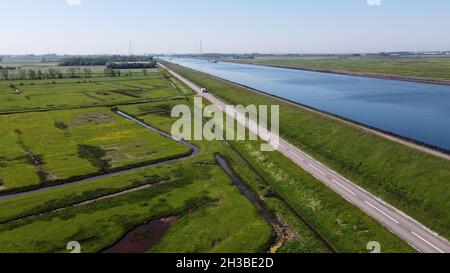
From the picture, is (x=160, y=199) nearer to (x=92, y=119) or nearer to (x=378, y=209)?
(x=378, y=209)

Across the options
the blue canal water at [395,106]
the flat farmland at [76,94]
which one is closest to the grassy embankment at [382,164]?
the blue canal water at [395,106]

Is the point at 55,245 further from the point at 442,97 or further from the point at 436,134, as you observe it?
the point at 442,97

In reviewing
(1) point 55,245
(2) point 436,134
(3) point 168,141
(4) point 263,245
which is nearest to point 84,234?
(1) point 55,245

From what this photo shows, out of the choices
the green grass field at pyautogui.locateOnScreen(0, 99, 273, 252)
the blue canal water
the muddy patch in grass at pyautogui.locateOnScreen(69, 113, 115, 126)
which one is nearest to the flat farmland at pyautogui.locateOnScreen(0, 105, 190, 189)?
the muddy patch in grass at pyautogui.locateOnScreen(69, 113, 115, 126)

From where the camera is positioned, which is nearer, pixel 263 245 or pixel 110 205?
pixel 263 245

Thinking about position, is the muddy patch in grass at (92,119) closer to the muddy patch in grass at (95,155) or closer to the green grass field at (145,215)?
the muddy patch in grass at (95,155)

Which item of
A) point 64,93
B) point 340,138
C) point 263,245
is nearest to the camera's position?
point 263,245
